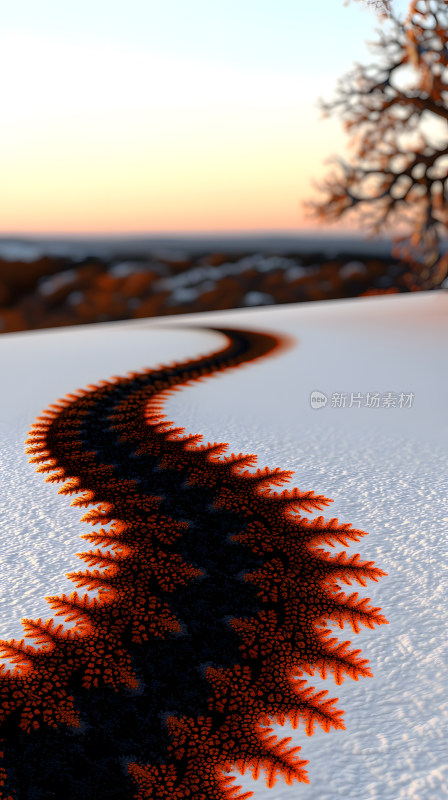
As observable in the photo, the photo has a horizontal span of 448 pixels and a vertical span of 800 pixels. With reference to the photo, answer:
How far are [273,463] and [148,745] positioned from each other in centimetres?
178

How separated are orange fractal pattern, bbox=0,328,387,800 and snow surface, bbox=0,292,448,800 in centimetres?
6

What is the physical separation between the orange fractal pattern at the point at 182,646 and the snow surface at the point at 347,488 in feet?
0.20

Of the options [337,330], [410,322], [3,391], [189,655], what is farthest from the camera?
[410,322]

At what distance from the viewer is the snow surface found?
1482 millimetres

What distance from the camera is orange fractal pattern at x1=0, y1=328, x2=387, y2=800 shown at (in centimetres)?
149

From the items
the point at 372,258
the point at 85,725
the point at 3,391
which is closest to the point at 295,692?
the point at 85,725

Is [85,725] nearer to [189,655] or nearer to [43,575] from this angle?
[189,655]

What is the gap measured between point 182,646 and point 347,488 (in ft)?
4.06

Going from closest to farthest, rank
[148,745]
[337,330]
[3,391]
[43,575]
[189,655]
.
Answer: [148,745]
[189,655]
[43,575]
[3,391]
[337,330]

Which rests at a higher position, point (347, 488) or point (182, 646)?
point (347, 488)

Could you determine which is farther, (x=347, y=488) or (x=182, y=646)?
(x=347, y=488)

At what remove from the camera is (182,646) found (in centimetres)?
185

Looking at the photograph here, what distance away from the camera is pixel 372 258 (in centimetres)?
2788

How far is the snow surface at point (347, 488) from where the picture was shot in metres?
1.48
